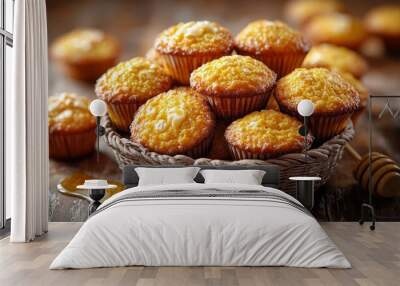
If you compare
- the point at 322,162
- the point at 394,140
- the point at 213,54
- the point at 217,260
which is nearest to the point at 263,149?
the point at 322,162

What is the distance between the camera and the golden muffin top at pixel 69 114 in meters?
6.66

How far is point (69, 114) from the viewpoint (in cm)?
674

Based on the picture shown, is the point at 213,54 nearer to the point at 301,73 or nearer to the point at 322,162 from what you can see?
the point at 301,73

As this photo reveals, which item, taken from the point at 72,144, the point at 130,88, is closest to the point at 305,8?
the point at 130,88

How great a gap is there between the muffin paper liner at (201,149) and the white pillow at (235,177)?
0.41 meters

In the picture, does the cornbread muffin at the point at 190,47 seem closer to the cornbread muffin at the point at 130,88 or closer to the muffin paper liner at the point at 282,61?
the cornbread muffin at the point at 130,88

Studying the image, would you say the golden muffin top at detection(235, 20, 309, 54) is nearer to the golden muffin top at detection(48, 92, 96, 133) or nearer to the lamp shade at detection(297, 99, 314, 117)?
the lamp shade at detection(297, 99, 314, 117)

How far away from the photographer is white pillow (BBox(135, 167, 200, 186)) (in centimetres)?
591

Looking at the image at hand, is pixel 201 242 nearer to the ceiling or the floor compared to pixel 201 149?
nearer to the floor

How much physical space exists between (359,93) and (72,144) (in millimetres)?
3363

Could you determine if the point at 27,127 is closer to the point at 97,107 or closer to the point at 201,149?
the point at 97,107

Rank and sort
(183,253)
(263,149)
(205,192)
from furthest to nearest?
1. (263,149)
2. (205,192)
3. (183,253)

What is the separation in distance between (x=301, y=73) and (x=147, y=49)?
5.93 ft

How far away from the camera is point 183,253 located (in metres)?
4.12
